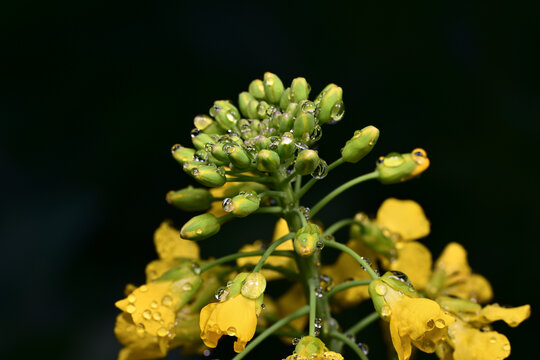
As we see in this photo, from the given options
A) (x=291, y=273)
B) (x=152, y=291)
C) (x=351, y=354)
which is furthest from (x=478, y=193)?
(x=152, y=291)

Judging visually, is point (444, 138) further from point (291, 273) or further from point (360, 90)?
point (291, 273)

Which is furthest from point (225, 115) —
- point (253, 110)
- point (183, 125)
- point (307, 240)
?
point (183, 125)

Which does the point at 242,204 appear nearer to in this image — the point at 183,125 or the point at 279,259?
the point at 279,259

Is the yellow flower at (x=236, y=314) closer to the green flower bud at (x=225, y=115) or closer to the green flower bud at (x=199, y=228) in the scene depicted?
the green flower bud at (x=199, y=228)

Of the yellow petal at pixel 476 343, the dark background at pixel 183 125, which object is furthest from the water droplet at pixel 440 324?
the dark background at pixel 183 125

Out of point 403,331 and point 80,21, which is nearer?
point 403,331

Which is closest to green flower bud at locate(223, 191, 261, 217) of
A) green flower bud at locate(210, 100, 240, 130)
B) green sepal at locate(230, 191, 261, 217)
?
green sepal at locate(230, 191, 261, 217)

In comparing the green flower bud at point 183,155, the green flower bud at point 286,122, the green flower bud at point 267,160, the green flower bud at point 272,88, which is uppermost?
the green flower bud at point 272,88
